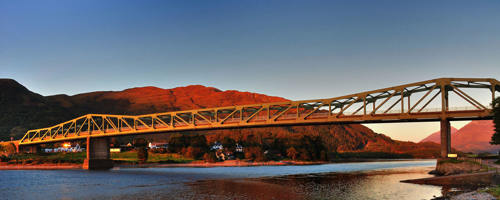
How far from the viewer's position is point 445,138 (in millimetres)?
77000

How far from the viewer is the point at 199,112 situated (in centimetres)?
12562

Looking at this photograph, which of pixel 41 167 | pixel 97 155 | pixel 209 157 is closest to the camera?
pixel 97 155

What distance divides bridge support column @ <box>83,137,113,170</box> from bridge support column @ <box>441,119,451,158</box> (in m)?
99.2

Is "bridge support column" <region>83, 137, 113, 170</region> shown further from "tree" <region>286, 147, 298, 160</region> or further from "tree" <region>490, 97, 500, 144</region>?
"tree" <region>490, 97, 500, 144</region>

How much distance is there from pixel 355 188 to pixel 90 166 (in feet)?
304

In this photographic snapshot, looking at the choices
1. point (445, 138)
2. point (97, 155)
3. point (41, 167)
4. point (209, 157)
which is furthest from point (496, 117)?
point (41, 167)

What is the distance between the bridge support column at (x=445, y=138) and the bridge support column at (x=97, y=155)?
9916cm

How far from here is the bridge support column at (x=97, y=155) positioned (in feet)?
424

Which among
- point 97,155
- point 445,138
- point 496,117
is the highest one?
point 496,117

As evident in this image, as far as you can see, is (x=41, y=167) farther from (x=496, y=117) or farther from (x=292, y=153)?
(x=496, y=117)

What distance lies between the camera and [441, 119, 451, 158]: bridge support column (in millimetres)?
76531

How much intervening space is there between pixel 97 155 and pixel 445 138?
347 feet

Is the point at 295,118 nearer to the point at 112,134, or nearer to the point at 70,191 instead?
the point at 70,191

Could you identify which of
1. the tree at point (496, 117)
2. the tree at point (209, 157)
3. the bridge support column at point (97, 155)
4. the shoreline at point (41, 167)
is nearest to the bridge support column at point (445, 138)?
the tree at point (496, 117)
